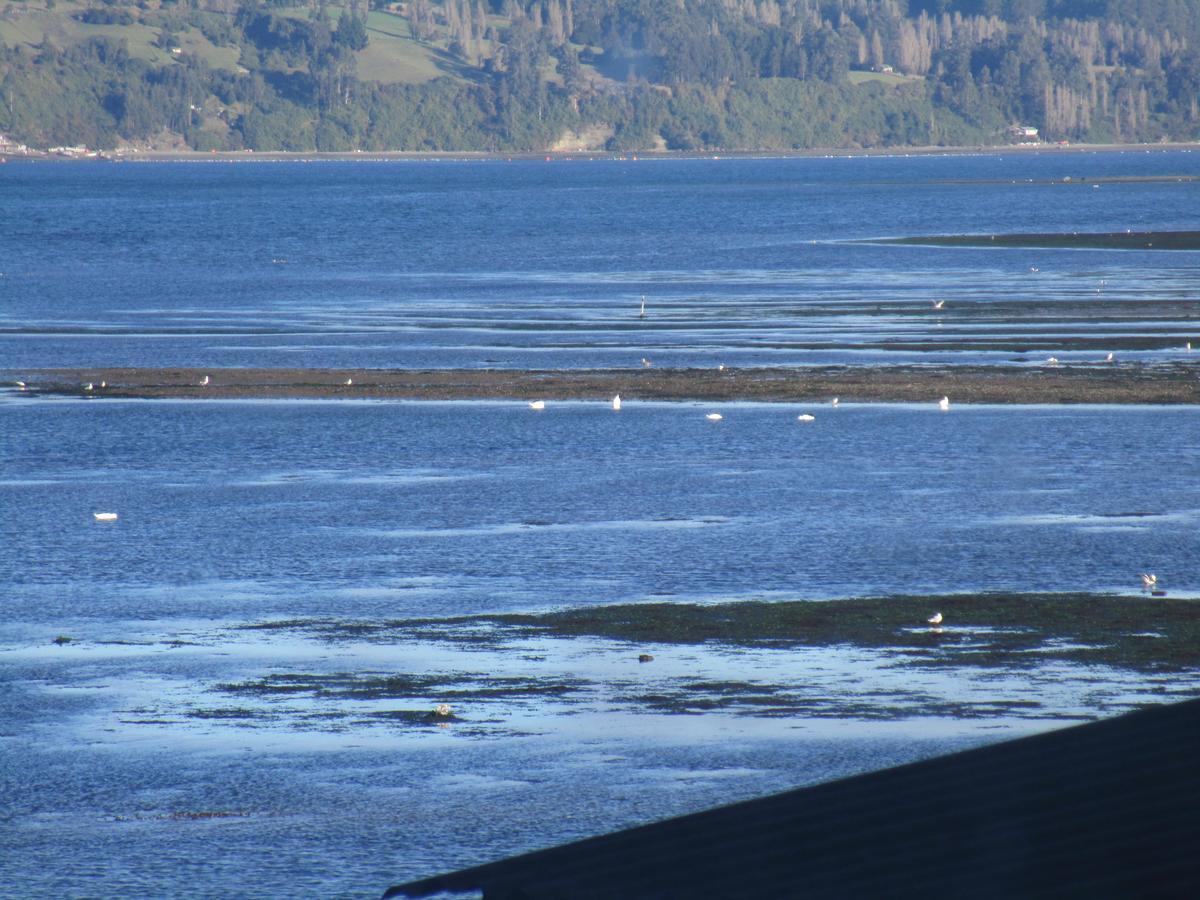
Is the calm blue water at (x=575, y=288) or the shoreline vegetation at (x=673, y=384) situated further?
the calm blue water at (x=575, y=288)

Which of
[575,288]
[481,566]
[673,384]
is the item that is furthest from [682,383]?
[575,288]

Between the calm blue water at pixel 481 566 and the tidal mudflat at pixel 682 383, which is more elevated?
the calm blue water at pixel 481 566

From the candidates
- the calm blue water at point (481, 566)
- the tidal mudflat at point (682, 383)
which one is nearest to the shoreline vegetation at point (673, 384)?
the tidal mudflat at point (682, 383)

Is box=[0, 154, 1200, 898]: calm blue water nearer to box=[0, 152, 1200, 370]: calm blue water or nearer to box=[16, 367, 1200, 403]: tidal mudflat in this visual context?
box=[0, 152, 1200, 370]: calm blue water

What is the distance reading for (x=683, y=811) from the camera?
11.5 meters

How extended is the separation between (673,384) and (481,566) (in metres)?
15.7

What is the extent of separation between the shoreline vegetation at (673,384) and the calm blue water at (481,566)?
1.25 meters

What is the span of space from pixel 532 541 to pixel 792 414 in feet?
35.6

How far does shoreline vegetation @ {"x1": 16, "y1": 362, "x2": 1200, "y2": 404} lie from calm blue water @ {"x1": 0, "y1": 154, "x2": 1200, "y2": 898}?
1250 mm

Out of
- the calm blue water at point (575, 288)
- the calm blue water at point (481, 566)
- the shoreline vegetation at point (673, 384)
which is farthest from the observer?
the calm blue water at point (575, 288)

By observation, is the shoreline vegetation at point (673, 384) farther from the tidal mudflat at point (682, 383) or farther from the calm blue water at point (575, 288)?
the calm blue water at point (575, 288)

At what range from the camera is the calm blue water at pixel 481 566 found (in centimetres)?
1191

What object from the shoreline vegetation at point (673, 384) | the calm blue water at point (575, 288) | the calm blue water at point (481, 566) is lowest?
the calm blue water at point (575, 288)

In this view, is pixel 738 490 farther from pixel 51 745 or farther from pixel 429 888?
pixel 429 888
